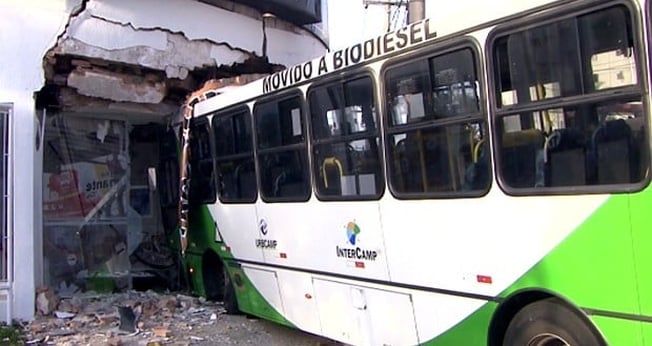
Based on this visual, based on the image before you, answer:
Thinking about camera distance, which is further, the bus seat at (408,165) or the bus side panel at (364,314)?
the bus side panel at (364,314)

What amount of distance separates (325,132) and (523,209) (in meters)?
2.22

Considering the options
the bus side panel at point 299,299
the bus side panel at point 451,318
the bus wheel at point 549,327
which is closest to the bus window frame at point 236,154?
the bus side panel at point 299,299

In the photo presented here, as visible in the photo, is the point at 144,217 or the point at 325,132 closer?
the point at 325,132

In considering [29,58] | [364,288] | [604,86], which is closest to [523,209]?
[604,86]

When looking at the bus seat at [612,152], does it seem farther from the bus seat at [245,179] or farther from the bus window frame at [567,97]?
the bus seat at [245,179]

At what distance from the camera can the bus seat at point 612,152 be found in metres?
3.60

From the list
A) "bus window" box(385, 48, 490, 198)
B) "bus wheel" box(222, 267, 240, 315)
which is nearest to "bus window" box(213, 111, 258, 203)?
"bus wheel" box(222, 267, 240, 315)

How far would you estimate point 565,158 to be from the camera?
3.93 m

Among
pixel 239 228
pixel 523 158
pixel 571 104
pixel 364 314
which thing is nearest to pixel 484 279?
pixel 523 158

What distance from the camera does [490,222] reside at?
434 centimetres

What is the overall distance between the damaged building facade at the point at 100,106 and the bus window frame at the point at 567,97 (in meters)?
5.21

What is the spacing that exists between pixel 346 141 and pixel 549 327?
2264 mm

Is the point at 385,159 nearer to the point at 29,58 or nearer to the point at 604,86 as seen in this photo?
the point at 604,86

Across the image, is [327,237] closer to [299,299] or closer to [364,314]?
[364,314]
